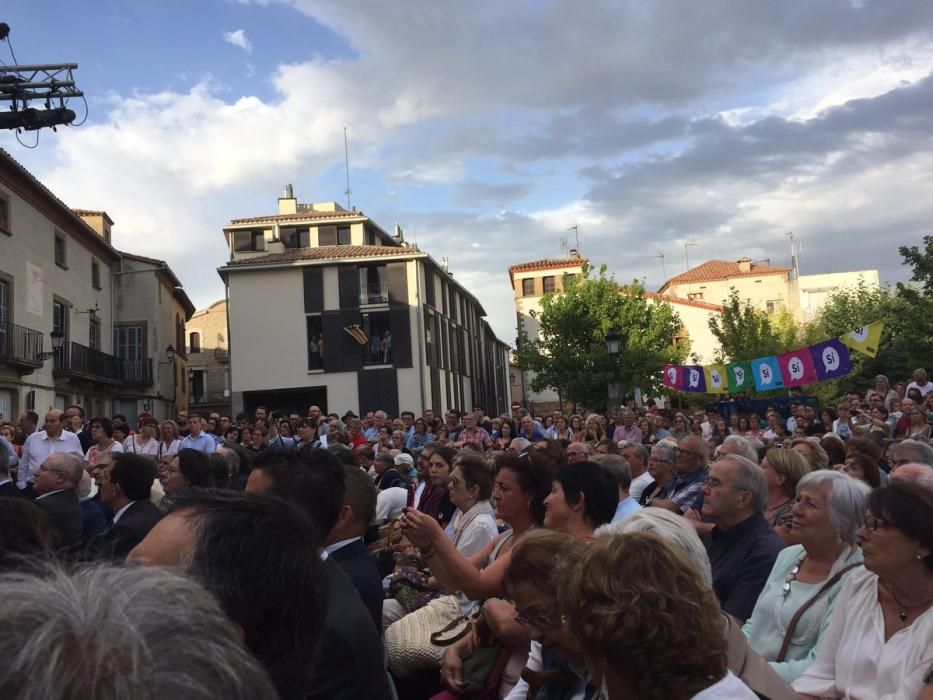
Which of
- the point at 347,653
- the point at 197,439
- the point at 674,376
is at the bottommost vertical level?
the point at 347,653

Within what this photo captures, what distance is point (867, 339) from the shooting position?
14.2 m

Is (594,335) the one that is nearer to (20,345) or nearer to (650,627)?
(20,345)

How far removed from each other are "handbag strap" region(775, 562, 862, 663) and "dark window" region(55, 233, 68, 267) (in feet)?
89.9

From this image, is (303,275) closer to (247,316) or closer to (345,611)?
(247,316)

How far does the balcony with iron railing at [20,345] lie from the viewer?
22.2 m

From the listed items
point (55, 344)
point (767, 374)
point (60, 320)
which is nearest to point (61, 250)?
point (60, 320)

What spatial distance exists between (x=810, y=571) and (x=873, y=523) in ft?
2.48

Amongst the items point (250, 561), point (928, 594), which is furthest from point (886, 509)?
point (250, 561)

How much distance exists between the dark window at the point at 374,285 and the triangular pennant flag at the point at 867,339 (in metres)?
24.1

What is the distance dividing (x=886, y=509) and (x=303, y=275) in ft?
113

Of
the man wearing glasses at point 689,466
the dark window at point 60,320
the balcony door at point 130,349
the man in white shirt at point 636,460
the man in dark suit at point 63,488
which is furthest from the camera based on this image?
the balcony door at point 130,349

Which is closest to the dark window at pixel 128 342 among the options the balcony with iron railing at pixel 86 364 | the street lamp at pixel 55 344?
the balcony with iron railing at pixel 86 364

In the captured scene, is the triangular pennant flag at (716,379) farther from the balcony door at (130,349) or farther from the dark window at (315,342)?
the balcony door at (130,349)

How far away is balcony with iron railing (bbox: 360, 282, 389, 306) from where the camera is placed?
36.3m
